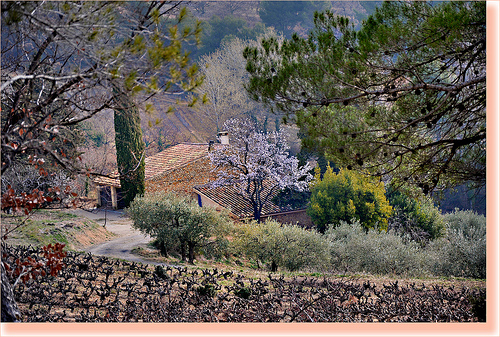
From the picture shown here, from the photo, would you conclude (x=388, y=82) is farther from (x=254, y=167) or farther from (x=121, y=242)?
(x=254, y=167)

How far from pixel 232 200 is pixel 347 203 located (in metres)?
5.42

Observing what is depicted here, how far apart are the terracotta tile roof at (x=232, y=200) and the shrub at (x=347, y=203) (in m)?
2.77

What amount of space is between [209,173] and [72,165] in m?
16.3

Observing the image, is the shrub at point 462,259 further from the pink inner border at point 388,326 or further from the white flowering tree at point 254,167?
the white flowering tree at point 254,167

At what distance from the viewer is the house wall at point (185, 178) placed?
19047 mm

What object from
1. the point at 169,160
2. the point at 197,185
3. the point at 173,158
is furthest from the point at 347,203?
the point at 169,160

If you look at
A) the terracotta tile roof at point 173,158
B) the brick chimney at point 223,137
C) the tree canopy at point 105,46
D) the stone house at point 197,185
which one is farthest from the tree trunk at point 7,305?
the brick chimney at point 223,137

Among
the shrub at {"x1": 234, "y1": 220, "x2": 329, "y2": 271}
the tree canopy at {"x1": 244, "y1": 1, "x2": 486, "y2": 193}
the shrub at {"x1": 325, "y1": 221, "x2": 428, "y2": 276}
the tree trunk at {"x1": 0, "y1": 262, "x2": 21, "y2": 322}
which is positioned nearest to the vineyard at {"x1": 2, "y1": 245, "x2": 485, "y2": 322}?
the tree trunk at {"x1": 0, "y1": 262, "x2": 21, "y2": 322}

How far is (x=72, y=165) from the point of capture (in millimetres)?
4188

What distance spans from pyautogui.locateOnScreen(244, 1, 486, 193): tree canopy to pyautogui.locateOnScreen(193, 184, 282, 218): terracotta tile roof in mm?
11829

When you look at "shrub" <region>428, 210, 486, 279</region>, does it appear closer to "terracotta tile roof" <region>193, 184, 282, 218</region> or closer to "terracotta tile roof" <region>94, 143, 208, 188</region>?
"terracotta tile roof" <region>193, 184, 282, 218</region>

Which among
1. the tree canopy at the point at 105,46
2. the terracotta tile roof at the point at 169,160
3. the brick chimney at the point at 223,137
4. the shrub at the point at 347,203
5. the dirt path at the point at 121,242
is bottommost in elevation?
the dirt path at the point at 121,242

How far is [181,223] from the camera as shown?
1080 centimetres

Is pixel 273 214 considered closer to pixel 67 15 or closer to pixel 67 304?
pixel 67 304
